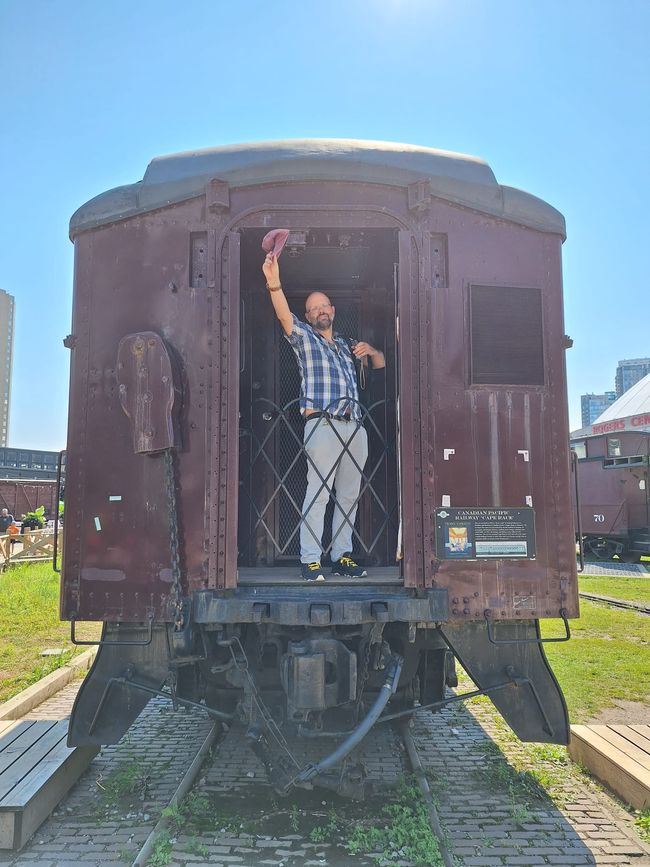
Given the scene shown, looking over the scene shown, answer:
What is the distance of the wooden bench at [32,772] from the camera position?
309 centimetres

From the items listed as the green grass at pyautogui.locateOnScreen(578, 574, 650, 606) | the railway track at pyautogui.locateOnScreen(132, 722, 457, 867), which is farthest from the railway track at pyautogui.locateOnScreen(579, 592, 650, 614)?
the railway track at pyautogui.locateOnScreen(132, 722, 457, 867)

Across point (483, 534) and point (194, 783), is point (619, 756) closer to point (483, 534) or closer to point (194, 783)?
point (483, 534)

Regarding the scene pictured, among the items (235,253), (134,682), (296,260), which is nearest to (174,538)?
(134,682)

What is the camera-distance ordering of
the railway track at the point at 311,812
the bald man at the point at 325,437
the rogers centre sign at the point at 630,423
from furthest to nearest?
the rogers centre sign at the point at 630,423, the bald man at the point at 325,437, the railway track at the point at 311,812

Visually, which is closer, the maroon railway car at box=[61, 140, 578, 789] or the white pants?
the maroon railway car at box=[61, 140, 578, 789]

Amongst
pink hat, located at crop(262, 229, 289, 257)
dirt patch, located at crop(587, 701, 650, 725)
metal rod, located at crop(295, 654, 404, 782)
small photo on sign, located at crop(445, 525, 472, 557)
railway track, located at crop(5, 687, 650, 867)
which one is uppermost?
pink hat, located at crop(262, 229, 289, 257)

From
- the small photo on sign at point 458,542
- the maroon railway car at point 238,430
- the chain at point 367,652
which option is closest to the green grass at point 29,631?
the maroon railway car at point 238,430

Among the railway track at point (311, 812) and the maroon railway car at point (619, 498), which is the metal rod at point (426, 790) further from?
the maroon railway car at point (619, 498)

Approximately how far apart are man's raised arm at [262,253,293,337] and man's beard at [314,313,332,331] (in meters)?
0.37

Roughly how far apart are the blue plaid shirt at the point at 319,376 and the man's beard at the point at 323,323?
0.14 m

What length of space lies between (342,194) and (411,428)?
4.68 feet

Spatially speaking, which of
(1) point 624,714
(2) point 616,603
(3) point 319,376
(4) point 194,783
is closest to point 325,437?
(3) point 319,376

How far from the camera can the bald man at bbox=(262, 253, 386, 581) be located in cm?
378

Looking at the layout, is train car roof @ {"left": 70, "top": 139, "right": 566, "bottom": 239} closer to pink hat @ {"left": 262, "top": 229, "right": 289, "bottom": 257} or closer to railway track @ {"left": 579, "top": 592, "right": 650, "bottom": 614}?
pink hat @ {"left": 262, "top": 229, "right": 289, "bottom": 257}
